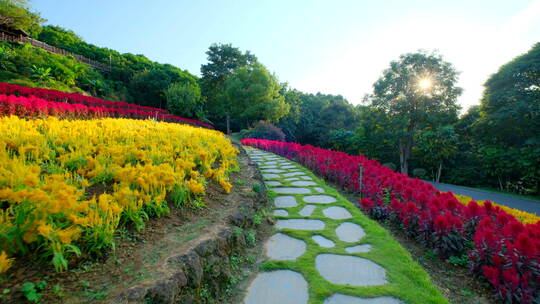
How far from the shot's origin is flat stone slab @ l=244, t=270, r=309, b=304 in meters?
1.79

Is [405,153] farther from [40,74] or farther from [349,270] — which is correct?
[40,74]

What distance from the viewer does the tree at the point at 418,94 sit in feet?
55.6

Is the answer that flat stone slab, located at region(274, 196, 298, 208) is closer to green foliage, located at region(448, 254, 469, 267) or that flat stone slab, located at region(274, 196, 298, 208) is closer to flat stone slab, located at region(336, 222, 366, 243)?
flat stone slab, located at region(336, 222, 366, 243)

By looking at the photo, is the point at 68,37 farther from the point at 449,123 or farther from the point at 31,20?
the point at 449,123

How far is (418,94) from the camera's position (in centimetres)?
1720

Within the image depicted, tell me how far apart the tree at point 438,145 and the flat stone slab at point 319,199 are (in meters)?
15.3

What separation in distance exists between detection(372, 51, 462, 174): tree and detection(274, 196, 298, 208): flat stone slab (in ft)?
52.7

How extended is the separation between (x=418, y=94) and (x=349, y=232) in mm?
18089

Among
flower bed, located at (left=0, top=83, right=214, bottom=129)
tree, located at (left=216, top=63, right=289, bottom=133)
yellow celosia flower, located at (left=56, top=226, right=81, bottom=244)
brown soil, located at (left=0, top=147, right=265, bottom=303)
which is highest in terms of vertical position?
tree, located at (left=216, top=63, right=289, bottom=133)

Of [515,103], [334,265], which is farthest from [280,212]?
[515,103]

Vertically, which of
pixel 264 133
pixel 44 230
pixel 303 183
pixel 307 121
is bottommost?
pixel 303 183

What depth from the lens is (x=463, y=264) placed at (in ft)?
7.59

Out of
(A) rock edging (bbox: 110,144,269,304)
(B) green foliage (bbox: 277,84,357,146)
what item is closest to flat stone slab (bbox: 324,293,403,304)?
(A) rock edging (bbox: 110,144,269,304)

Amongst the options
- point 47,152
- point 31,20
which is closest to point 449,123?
point 47,152
